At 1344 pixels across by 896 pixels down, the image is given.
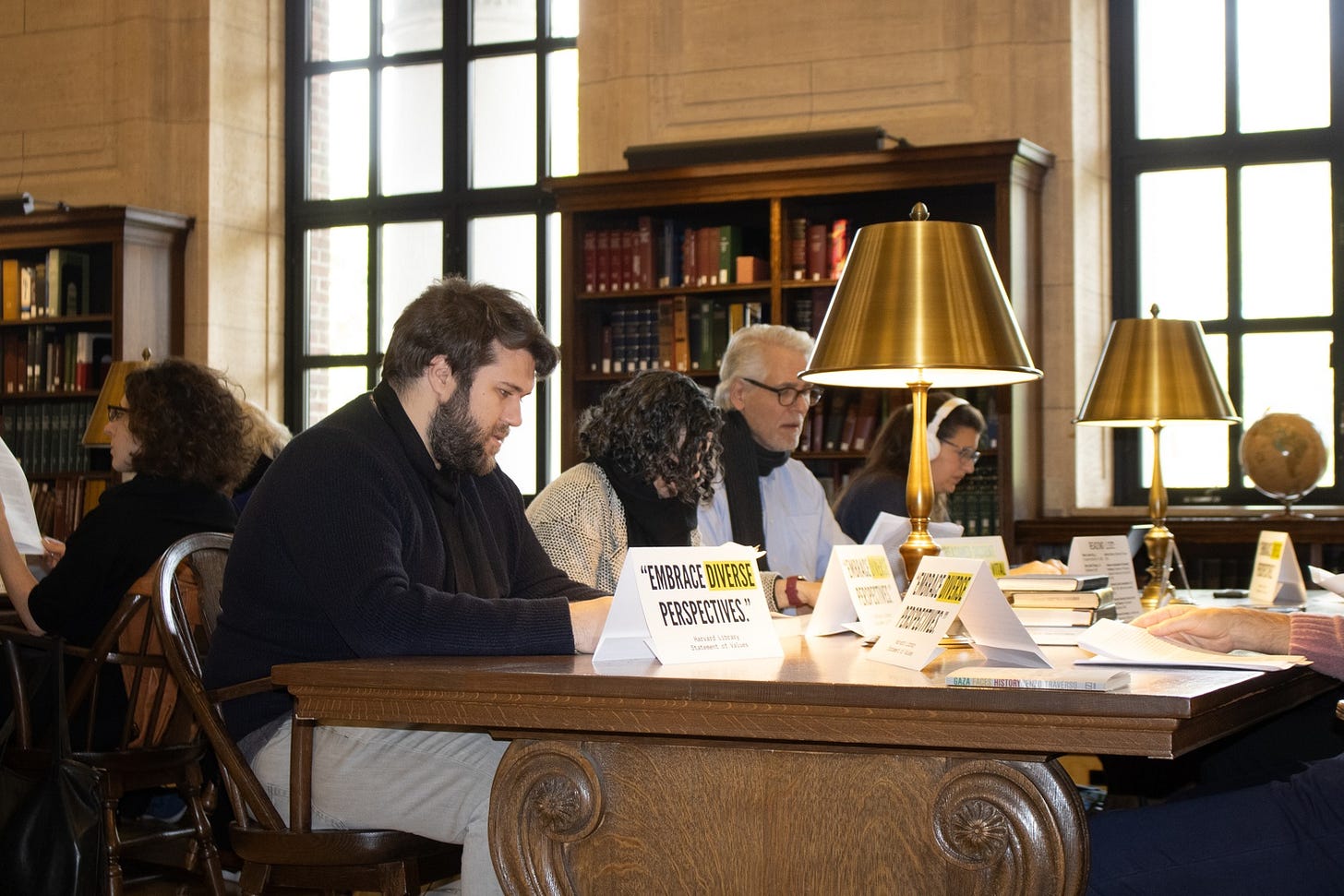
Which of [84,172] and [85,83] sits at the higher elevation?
[85,83]

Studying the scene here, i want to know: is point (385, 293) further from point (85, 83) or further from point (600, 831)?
point (600, 831)

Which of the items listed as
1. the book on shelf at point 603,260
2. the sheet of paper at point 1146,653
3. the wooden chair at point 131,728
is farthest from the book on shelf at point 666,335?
A: the sheet of paper at point 1146,653

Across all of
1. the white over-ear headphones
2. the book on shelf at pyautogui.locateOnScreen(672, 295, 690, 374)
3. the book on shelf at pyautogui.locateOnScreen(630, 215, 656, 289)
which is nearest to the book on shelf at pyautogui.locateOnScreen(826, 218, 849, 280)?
the book on shelf at pyautogui.locateOnScreen(672, 295, 690, 374)

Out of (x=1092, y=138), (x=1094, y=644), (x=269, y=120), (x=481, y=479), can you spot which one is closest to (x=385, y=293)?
(x=269, y=120)

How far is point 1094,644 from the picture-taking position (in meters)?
1.88

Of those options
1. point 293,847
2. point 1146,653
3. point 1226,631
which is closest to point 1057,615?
point 1226,631

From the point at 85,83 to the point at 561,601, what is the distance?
21.1 ft

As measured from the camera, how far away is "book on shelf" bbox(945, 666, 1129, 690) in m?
1.52

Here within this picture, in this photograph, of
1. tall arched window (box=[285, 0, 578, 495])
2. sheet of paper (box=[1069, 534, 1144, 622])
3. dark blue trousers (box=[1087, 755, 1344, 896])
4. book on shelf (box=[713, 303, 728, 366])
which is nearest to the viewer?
dark blue trousers (box=[1087, 755, 1344, 896])

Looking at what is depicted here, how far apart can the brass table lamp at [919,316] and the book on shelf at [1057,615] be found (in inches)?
7.4

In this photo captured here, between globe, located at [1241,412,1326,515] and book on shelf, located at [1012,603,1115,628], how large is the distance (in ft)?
10.8

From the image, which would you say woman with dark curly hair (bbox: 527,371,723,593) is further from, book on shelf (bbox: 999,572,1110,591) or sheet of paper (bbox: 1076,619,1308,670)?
sheet of paper (bbox: 1076,619,1308,670)

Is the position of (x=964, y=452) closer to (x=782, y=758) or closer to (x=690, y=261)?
(x=690, y=261)

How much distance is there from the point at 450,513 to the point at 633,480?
2.84ft
